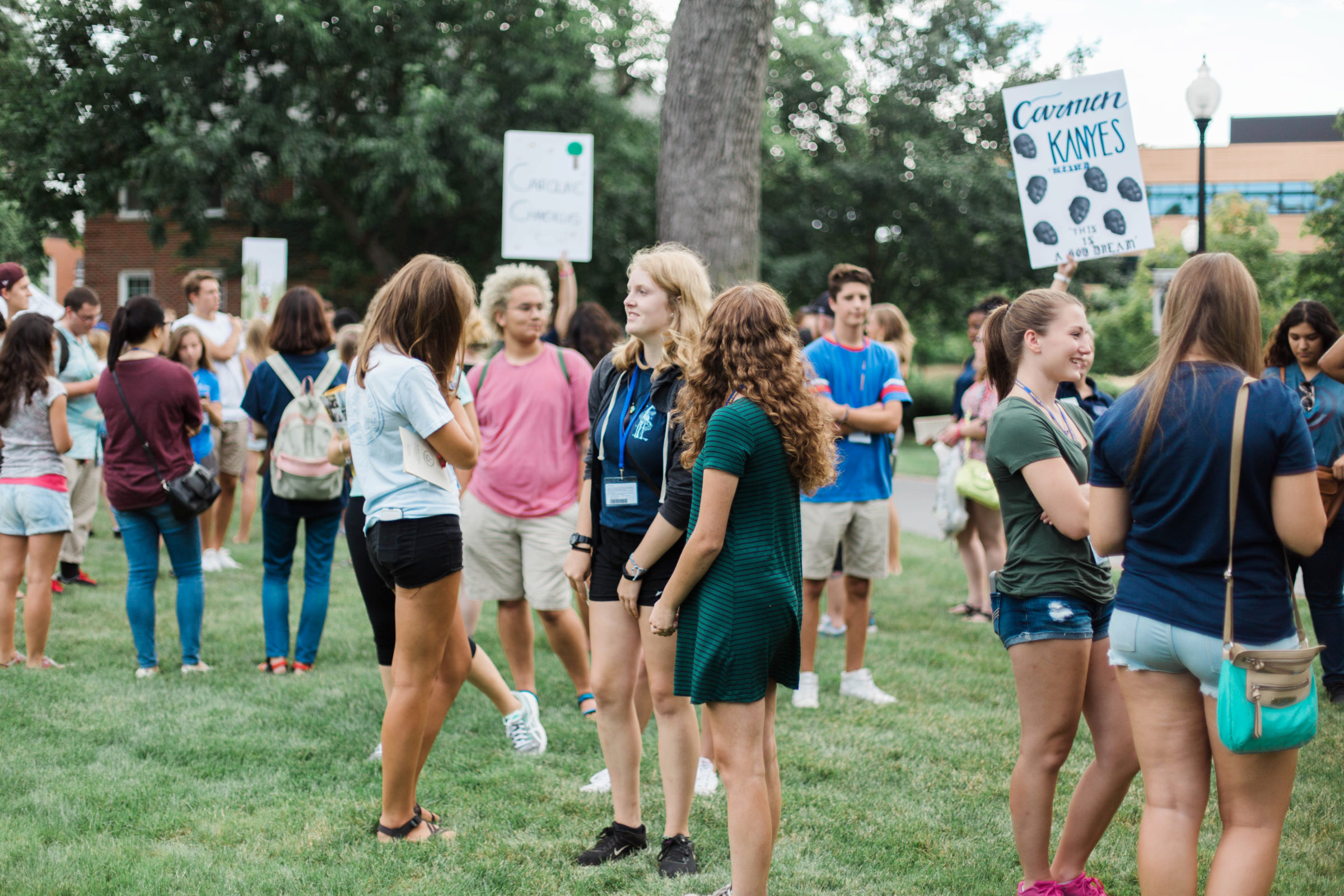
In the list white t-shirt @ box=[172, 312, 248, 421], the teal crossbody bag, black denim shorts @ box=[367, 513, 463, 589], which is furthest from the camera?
white t-shirt @ box=[172, 312, 248, 421]

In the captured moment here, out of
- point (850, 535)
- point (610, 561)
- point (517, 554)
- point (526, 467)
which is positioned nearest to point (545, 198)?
point (526, 467)

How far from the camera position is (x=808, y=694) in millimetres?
5566

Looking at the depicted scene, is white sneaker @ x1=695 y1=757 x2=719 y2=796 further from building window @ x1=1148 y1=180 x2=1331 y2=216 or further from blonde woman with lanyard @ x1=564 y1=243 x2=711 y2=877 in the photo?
building window @ x1=1148 y1=180 x2=1331 y2=216

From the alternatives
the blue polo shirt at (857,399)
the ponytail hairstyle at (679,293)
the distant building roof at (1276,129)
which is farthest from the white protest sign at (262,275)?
the distant building roof at (1276,129)

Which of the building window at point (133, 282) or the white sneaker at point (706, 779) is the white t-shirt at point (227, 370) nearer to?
the white sneaker at point (706, 779)

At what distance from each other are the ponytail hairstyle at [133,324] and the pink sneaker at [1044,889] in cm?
496

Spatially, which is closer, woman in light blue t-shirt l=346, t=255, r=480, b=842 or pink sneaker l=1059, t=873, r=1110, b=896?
pink sneaker l=1059, t=873, r=1110, b=896

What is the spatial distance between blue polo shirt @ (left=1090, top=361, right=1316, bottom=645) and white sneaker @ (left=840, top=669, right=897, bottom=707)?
3.28m

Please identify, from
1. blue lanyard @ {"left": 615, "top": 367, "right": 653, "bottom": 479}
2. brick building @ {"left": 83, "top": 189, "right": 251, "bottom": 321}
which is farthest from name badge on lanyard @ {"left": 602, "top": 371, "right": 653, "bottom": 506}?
brick building @ {"left": 83, "top": 189, "right": 251, "bottom": 321}

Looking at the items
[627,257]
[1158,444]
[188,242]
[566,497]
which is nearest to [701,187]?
[566,497]

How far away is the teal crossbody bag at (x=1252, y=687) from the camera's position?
2.34 meters

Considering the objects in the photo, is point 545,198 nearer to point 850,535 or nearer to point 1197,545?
point 850,535

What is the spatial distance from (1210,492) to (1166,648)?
384 mm

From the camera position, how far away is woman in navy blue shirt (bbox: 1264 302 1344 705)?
529 cm
